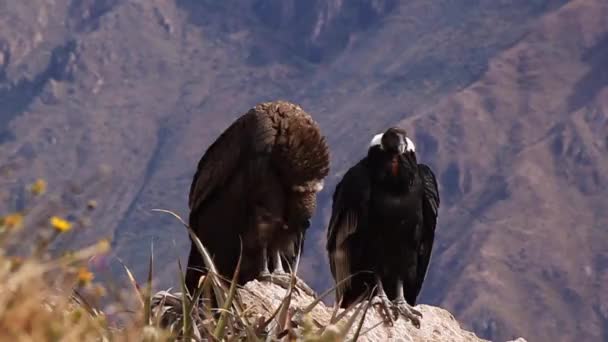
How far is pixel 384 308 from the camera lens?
10875mm

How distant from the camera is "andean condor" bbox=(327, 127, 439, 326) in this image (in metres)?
13.8

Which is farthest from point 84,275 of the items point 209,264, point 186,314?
point 209,264

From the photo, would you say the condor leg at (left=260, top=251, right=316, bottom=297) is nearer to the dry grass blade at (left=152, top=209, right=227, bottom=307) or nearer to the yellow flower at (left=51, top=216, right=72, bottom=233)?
the dry grass blade at (left=152, top=209, right=227, bottom=307)

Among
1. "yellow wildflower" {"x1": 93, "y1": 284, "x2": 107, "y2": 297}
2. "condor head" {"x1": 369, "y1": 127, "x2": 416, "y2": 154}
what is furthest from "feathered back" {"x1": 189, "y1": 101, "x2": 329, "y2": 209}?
"yellow wildflower" {"x1": 93, "y1": 284, "x2": 107, "y2": 297}

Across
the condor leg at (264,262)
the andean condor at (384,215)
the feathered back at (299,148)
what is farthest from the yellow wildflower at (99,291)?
the andean condor at (384,215)

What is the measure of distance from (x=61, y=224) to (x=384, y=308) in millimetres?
6526

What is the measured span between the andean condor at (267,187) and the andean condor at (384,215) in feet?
3.06

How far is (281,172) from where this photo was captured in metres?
13.1

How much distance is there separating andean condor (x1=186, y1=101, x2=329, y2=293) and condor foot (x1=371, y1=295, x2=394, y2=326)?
1.16m

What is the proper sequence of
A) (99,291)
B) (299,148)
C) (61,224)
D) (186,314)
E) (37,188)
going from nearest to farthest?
(37,188) < (61,224) < (99,291) < (186,314) < (299,148)

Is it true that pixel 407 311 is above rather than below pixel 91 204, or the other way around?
below

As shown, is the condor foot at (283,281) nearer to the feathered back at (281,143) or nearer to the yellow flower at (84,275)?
the feathered back at (281,143)

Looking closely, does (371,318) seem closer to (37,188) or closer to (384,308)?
(384,308)

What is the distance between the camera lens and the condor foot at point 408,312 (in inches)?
413
